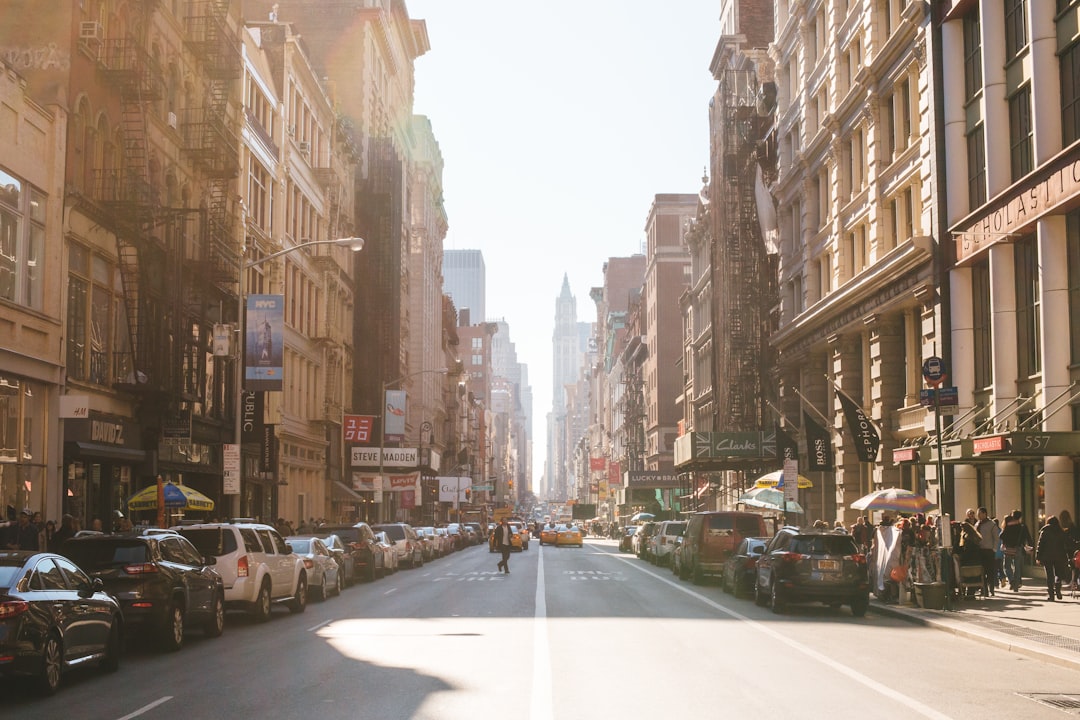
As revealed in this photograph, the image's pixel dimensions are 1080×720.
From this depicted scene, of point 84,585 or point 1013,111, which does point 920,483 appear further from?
point 84,585

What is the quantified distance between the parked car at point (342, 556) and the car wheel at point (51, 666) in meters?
18.6

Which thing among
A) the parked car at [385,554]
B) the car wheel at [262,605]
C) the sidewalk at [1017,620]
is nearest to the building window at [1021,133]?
the sidewalk at [1017,620]

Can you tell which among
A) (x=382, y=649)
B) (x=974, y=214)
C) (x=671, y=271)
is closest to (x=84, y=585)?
(x=382, y=649)

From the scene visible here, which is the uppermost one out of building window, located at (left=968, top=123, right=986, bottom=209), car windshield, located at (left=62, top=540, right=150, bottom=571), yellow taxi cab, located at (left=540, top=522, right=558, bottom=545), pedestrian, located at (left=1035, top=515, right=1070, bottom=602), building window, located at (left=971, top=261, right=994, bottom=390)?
building window, located at (left=968, top=123, right=986, bottom=209)

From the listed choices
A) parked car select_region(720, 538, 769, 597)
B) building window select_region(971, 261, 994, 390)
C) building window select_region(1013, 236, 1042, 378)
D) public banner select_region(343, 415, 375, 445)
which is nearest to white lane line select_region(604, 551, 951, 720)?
parked car select_region(720, 538, 769, 597)

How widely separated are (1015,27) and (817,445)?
1864 cm

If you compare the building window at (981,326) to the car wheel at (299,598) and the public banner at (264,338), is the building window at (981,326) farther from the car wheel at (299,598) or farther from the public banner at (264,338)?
the public banner at (264,338)

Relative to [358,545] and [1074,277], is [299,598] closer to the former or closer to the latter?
[358,545]

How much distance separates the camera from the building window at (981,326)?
1340 inches

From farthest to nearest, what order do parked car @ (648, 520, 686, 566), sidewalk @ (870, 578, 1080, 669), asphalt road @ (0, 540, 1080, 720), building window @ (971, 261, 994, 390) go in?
1. parked car @ (648, 520, 686, 566)
2. building window @ (971, 261, 994, 390)
3. sidewalk @ (870, 578, 1080, 669)
4. asphalt road @ (0, 540, 1080, 720)

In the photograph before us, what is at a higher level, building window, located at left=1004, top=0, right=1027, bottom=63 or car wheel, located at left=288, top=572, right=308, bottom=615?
building window, located at left=1004, top=0, right=1027, bottom=63

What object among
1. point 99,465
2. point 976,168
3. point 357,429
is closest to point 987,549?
point 976,168

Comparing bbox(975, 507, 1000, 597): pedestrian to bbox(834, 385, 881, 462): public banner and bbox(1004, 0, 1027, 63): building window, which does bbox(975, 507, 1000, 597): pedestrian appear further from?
bbox(1004, 0, 1027, 63): building window

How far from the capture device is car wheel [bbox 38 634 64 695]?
13.4 meters
